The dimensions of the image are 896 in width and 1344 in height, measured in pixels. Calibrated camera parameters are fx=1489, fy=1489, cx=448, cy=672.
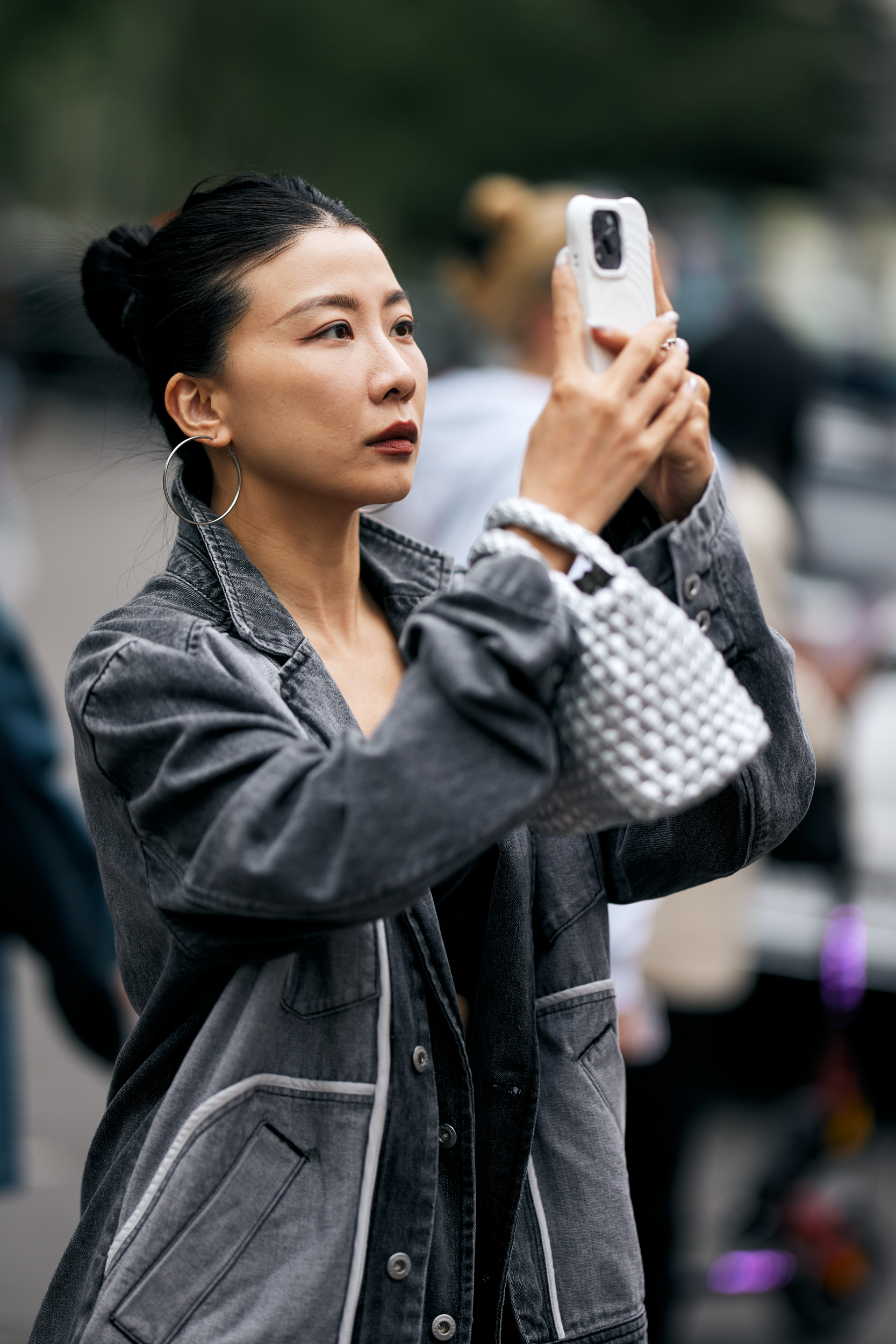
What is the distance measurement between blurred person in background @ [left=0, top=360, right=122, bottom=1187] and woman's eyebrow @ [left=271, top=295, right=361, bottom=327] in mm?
1592

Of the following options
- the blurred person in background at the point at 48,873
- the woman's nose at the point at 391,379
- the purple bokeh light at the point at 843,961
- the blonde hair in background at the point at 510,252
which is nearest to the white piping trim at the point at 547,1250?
the woman's nose at the point at 391,379

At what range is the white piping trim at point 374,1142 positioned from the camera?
1.44 metres

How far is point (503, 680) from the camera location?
1.26 m

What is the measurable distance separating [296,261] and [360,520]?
0.40 metres

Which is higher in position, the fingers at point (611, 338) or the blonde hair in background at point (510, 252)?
the blonde hair in background at point (510, 252)

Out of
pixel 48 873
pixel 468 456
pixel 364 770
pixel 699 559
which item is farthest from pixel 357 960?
pixel 468 456

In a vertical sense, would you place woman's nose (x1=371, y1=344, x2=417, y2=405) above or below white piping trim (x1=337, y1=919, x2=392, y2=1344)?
above

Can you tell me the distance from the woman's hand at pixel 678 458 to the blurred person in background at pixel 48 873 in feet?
5.69

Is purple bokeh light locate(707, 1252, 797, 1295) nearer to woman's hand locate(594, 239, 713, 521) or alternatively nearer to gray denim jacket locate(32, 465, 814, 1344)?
gray denim jacket locate(32, 465, 814, 1344)

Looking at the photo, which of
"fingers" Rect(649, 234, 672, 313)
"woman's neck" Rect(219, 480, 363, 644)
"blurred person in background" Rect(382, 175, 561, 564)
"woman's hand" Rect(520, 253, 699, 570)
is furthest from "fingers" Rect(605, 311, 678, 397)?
"blurred person in background" Rect(382, 175, 561, 564)

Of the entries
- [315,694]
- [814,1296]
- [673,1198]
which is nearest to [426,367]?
[315,694]

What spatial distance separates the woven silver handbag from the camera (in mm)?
1298

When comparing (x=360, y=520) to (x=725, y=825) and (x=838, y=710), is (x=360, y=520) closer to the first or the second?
(x=725, y=825)

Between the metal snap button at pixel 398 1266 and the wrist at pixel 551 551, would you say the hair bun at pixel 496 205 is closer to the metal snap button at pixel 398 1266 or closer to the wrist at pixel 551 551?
the wrist at pixel 551 551
